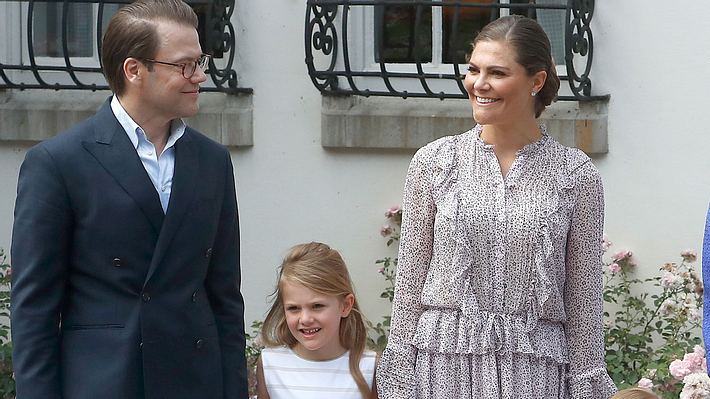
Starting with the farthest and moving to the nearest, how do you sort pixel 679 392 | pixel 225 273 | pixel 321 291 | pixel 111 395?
pixel 679 392 → pixel 321 291 → pixel 225 273 → pixel 111 395

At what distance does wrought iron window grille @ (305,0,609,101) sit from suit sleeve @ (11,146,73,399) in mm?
2379

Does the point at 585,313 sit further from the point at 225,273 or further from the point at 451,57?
the point at 451,57

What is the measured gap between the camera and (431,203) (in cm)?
357

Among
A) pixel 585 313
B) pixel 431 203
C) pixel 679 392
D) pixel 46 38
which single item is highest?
pixel 46 38

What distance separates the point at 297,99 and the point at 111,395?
2551mm

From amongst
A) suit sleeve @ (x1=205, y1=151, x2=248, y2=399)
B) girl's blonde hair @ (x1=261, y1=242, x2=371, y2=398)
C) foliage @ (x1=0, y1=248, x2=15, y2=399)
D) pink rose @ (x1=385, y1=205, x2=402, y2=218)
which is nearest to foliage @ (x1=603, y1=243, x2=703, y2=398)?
pink rose @ (x1=385, y1=205, x2=402, y2=218)

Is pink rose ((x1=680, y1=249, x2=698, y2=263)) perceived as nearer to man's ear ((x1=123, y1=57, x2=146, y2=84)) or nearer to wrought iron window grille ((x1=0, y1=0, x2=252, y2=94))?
wrought iron window grille ((x1=0, y1=0, x2=252, y2=94))

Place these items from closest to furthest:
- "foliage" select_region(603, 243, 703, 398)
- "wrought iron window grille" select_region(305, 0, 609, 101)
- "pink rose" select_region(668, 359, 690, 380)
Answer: "pink rose" select_region(668, 359, 690, 380)
"foliage" select_region(603, 243, 703, 398)
"wrought iron window grille" select_region(305, 0, 609, 101)

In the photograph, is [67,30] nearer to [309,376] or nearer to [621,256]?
[309,376]

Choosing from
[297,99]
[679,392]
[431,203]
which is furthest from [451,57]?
[431,203]

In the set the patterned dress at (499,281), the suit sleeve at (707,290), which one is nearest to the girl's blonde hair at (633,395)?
the patterned dress at (499,281)

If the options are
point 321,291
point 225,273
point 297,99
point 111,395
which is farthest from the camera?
point 297,99

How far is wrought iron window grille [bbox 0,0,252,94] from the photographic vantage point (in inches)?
215

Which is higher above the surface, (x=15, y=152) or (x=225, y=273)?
(x=15, y=152)
